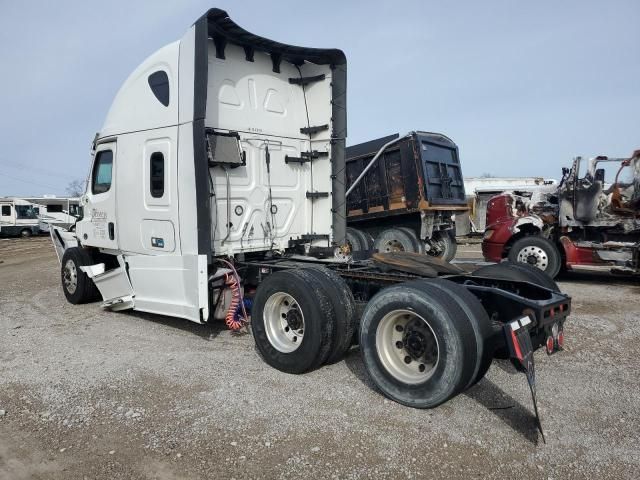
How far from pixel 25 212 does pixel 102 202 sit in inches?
1284

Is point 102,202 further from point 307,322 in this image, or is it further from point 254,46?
point 307,322

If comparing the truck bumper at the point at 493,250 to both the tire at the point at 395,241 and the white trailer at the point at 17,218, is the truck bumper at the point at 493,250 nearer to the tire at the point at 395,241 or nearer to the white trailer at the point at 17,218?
the tire at the point at 395,241

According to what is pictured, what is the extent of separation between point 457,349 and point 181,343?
3.50 metres

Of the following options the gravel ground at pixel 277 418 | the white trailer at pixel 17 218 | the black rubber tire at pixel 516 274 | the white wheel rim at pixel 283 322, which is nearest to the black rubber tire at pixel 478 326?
the gravel ground at pixel 277 418

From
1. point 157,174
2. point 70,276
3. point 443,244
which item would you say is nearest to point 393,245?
point 443,244

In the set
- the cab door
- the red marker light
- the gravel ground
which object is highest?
the cab door

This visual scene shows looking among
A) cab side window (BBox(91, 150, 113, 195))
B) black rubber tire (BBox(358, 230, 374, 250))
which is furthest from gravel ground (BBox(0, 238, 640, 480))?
black rubber tire (BBox(358, 230, 374, 250))

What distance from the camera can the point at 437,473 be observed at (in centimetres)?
290

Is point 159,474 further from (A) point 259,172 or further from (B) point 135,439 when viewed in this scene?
(A) point 259,172

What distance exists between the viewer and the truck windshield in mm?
33562

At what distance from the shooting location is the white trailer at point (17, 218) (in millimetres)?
32969

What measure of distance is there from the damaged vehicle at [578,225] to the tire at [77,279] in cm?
809

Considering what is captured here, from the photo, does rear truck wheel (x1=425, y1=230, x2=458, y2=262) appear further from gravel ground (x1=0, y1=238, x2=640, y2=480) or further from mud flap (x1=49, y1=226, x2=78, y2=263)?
mud flap (x1=49, y1=226, x2=78, y2=263)

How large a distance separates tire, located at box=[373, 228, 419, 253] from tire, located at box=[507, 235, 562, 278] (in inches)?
82.2
